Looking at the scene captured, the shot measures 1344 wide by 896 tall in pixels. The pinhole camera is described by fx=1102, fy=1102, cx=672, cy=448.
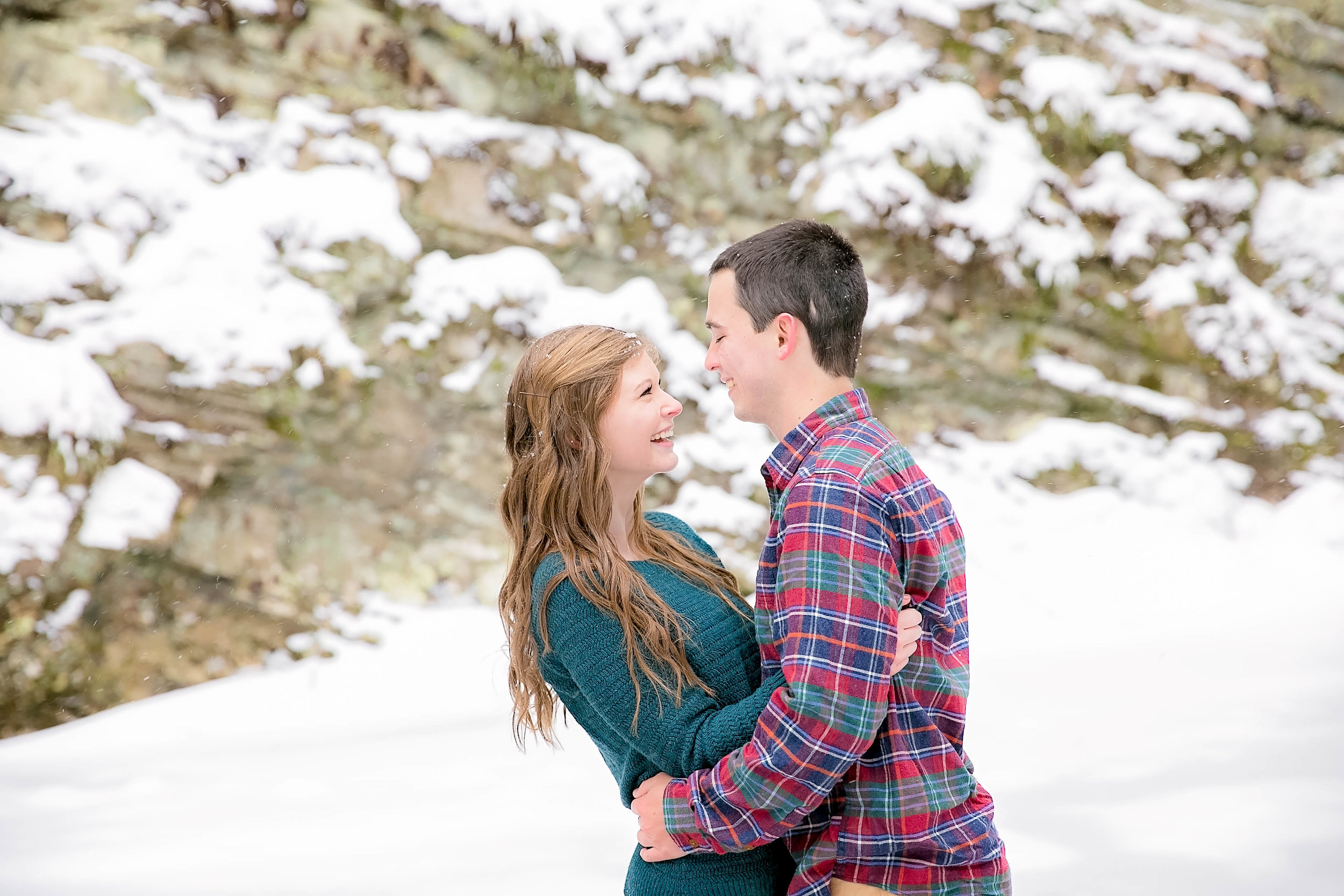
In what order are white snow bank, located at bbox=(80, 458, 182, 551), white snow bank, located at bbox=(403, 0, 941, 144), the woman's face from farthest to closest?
white snow bank, located at bbox=(403, 0, 941, 144) → white snow bank, located at bbox=(80, 458, 182, 551) → the woman's face

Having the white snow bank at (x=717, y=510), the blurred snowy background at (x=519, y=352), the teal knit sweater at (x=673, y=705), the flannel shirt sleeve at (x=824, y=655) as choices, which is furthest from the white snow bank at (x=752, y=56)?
Answer: the flannel shirt sleeve at (x=824, y=655)

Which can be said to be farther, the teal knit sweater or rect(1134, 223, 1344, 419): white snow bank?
rect(1134, 223, 1344, 419): white snow bank

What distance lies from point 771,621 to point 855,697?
0.16m

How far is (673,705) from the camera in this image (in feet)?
4.54

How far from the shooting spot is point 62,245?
4.95 m

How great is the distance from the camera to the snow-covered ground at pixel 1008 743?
3205mm

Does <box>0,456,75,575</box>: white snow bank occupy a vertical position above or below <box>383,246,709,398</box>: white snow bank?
below

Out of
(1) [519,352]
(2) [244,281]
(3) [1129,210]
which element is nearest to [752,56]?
(1) [519,352]

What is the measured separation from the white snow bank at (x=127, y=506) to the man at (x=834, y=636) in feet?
13.2

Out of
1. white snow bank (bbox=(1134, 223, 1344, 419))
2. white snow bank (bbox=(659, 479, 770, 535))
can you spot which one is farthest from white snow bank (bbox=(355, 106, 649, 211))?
white snow bank (bbox=(1134, 223, 1344, 419))

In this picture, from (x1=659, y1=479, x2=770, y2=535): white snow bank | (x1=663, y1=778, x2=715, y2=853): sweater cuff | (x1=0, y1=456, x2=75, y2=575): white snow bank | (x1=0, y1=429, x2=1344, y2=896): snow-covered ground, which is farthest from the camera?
(x1=659, y1=479, x2=770, y2=535): white snow bank

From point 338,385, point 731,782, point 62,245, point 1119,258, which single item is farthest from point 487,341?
point 731,782

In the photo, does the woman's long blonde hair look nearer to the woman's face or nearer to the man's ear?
the woman's face

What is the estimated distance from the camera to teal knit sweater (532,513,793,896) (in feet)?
4.49
